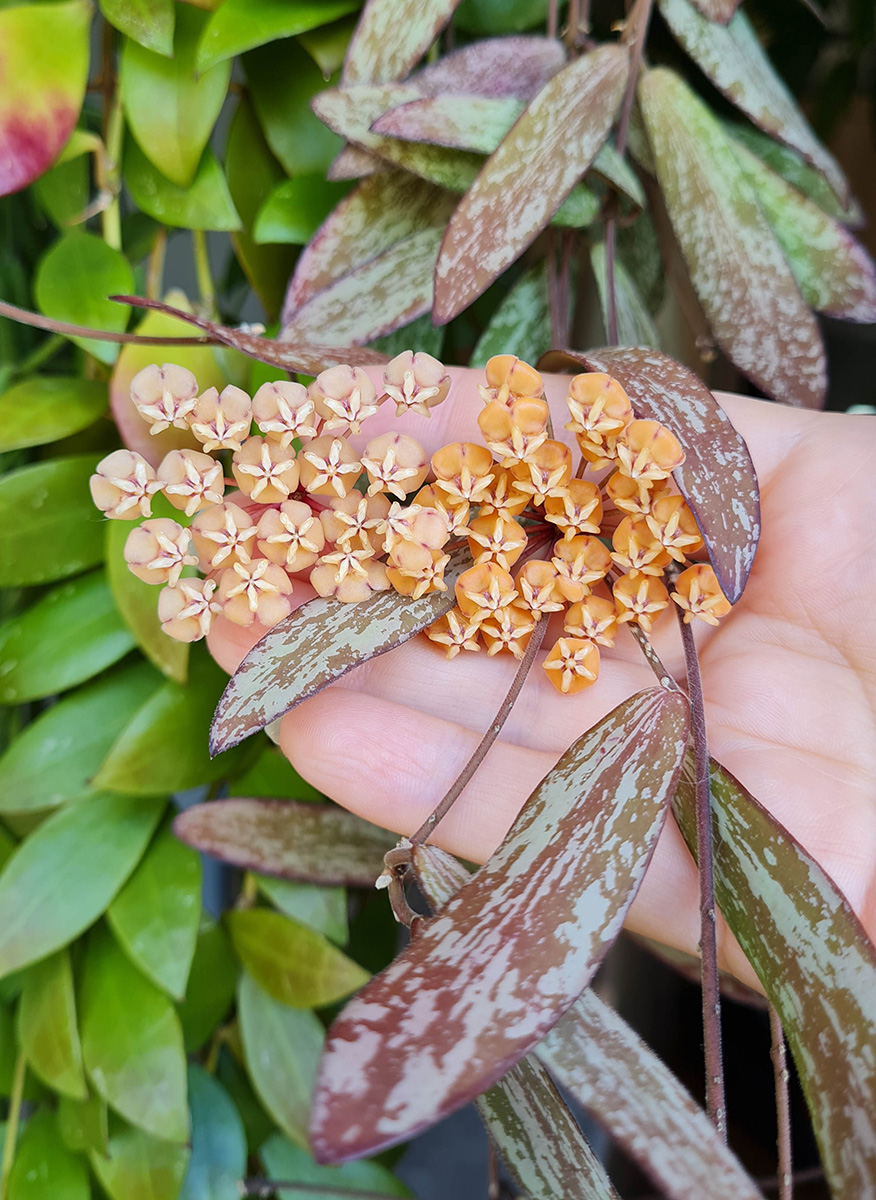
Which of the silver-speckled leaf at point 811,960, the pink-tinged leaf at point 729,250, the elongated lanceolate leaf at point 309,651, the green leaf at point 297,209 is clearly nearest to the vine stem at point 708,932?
the silver-speckled leaf at point 811,960

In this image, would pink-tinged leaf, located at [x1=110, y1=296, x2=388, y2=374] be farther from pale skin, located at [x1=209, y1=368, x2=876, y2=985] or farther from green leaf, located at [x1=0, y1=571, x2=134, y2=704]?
green leaf, located at [x1=0, y1=571, x2=134, y2=704]

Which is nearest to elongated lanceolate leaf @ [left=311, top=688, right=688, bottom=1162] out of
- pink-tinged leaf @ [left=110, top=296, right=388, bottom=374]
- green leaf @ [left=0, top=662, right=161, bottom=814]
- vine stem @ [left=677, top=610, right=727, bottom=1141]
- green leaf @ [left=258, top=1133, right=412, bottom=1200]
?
vine stem @ [left=677, top=610, right=727, bottom=1141]

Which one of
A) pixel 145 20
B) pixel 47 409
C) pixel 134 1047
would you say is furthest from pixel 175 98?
pixel 134 1047

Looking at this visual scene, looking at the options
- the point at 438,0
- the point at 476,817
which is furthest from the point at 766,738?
the point at 438,0

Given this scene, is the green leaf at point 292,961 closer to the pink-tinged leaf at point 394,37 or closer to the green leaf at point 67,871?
the green leaf at point 67,871

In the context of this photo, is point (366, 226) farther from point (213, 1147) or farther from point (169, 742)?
point (213, 1147)

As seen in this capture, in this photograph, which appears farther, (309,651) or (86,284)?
(86,284)
